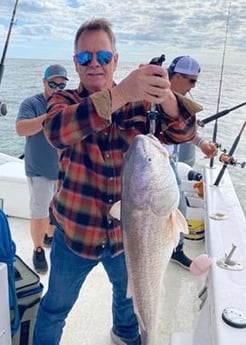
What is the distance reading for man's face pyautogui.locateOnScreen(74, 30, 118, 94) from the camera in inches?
43.4

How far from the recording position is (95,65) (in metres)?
1.12

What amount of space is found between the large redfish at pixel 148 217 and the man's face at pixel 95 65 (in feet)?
1.33

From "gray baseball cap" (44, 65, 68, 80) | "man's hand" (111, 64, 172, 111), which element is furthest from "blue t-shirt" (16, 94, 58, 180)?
"man's hand" (111, 64, 172, 111)

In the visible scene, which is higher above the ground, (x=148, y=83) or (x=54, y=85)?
(x=148, y=83)

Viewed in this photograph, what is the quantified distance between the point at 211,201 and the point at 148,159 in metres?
1.23

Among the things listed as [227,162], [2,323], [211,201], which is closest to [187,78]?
[227,162]

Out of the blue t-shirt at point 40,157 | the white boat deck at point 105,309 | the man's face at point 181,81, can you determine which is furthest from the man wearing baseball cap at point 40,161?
the man's face at point 181,81

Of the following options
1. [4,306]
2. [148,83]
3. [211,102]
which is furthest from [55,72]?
[211,102]

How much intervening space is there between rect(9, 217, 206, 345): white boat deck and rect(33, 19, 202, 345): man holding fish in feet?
1.18

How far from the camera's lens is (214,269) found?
119 cm

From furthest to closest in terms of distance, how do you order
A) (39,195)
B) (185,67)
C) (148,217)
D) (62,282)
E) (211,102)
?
(211,102) → (39,195) → (185,67) → (62,282) → (148,217)

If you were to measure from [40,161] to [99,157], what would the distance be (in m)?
1.21

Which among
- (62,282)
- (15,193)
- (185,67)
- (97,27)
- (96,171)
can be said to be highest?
(97,27)

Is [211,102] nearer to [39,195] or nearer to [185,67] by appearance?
[185,67]
